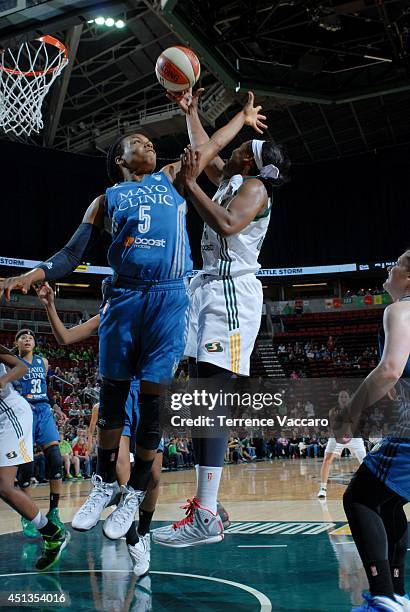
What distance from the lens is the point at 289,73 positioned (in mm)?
12992

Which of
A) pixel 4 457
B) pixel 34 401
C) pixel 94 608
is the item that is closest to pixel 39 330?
pixel 34 401

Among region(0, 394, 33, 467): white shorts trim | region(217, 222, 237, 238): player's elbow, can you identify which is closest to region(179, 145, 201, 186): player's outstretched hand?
region(217, 222, 237, 238): player's elbow

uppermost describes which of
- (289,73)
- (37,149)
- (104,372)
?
(37,149)

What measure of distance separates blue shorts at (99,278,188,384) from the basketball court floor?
4.80 feet

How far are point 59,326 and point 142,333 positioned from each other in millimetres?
1083

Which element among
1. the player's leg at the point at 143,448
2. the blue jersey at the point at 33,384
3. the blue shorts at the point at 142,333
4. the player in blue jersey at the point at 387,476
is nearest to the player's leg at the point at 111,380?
the blue shorts at the point at 142,333

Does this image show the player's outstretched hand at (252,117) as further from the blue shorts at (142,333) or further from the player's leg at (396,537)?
the player's leg at (396,537)

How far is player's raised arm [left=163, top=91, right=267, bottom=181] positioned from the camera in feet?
13.0

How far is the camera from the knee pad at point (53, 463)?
7090mm

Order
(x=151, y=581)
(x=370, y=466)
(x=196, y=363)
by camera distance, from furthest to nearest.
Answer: (x=151, y=581) < (x=196, y=363) < (x=370, y=466)

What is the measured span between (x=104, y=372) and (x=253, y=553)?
275 cm

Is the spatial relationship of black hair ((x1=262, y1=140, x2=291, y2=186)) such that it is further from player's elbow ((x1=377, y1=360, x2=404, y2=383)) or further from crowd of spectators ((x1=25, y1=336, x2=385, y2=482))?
crowd of spectators ((x1=25, y1=336, x2=385, y2=482))

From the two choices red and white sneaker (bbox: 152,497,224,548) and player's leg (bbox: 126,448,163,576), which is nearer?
red and white sneaker (bbox: 152,497,224,548)

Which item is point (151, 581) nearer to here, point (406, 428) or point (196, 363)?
point (196, 363)
